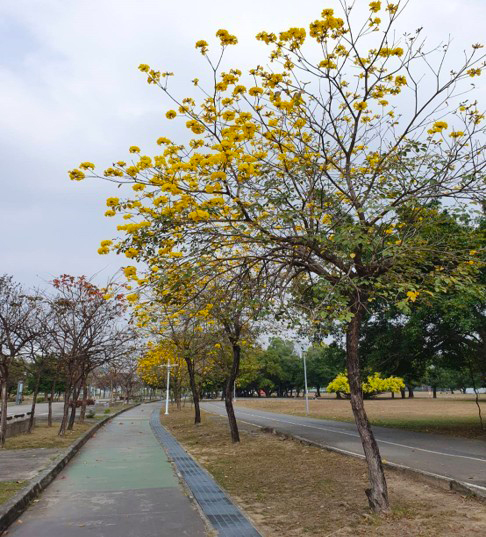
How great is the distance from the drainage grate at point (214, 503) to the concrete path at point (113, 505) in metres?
0.19

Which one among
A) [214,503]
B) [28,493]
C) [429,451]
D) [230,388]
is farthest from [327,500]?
[230,388]

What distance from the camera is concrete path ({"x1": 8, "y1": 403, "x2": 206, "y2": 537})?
17.2 ft

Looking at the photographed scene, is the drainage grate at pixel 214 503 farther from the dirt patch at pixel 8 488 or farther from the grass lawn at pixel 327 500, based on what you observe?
the dirt patch at pixel 8 488

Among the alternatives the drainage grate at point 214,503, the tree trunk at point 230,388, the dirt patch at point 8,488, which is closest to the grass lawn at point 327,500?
the drainage grate at point 214,503

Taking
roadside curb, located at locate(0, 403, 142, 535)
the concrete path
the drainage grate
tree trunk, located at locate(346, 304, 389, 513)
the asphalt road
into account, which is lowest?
the asphalt road

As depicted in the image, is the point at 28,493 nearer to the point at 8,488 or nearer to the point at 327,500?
the point at 8,488

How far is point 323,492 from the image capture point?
7125 mm

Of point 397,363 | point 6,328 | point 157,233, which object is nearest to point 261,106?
point 157,233

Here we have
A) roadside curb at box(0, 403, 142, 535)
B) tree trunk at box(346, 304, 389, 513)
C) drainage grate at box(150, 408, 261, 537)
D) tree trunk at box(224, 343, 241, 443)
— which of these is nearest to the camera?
drainage grate at box(150, 408, 261, 537)

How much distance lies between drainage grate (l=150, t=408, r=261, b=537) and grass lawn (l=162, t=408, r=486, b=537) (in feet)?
0.62

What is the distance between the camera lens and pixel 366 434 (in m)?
6.01

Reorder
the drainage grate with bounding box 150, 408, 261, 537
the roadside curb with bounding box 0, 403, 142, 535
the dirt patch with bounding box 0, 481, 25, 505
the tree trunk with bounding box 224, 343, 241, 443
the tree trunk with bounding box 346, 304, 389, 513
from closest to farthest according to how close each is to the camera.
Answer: the drainage grate with bounding box 150, 408, 261, 537 < the roadside curb with bounding box 0, 403, 142, 535 < the tree trunk with bounding box 346, 304, 389, 513 < the dirt patch with bounding box 0, 481, 25, 505 < the tree trunk with bounding box 224, 343, 241, 443

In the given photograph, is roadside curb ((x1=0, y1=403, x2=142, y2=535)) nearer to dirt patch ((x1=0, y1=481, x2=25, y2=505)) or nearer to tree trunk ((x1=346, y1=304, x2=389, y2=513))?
dirt patch ((x1=0, y1=481, x2=25, y2=505))

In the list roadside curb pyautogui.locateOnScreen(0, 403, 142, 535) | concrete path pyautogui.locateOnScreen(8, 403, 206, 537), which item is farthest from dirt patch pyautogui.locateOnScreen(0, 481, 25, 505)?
concrete path pyautogui.locateOnScreen(8, 403, 206, 537)
